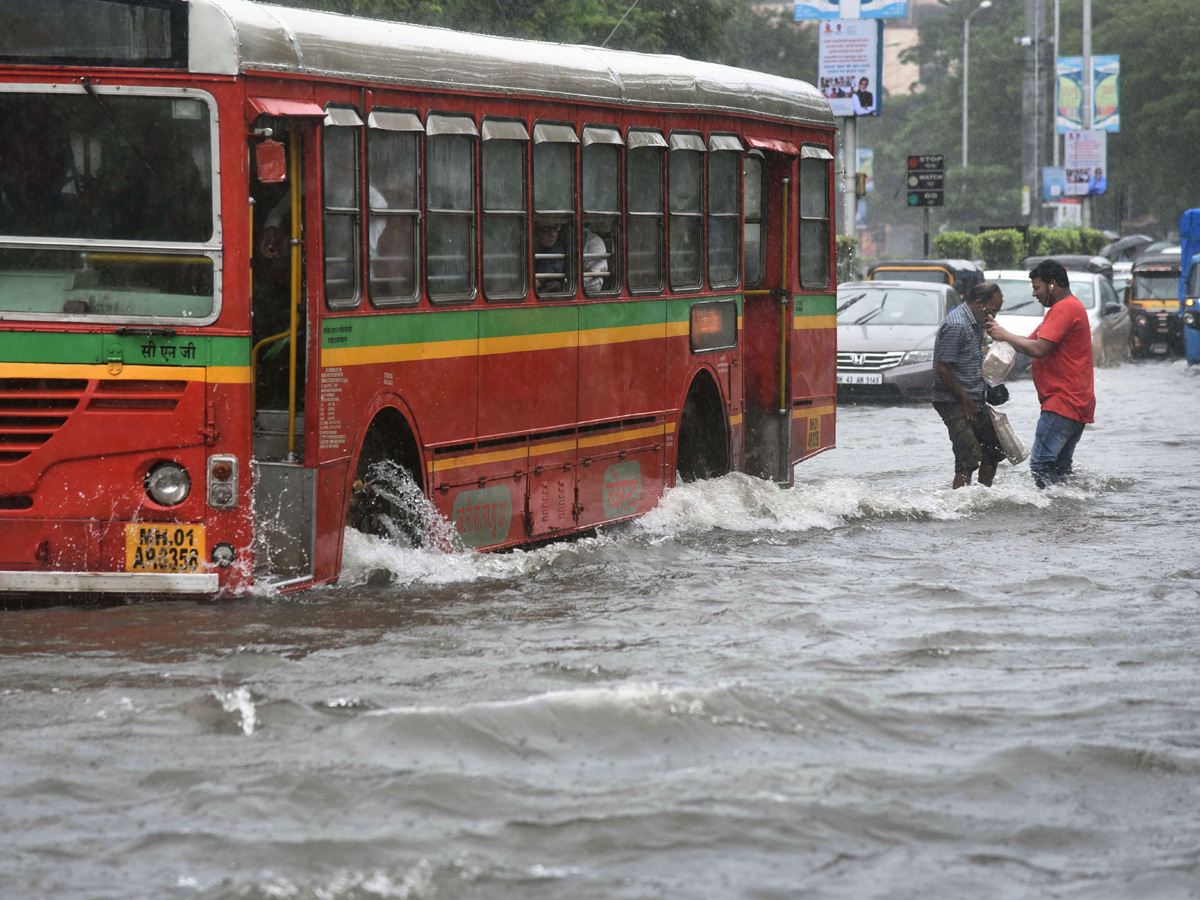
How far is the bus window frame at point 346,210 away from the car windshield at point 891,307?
15082 mm

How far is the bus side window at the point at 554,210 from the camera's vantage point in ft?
34.1

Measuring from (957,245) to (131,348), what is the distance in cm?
3637

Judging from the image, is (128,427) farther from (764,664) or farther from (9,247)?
(764,664)

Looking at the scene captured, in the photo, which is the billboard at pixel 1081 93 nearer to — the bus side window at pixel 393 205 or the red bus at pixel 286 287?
the red bus at pixel 286 287

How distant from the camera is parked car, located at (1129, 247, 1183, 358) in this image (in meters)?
33.5

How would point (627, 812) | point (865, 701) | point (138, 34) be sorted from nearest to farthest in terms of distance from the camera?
point (627, 812)
point (865, 701)
point (138, 34)

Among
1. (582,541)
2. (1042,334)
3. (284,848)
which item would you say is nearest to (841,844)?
(284,848)

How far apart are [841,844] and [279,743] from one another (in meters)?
2.02

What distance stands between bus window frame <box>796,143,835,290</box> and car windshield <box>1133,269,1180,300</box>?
21697mm

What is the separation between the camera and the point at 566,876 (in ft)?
18.2

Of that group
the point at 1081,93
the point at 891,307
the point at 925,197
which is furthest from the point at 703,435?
the point at 1081,93

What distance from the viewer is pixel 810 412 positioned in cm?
1433

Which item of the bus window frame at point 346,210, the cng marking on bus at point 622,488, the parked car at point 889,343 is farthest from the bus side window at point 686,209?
the parked car at point 889,343

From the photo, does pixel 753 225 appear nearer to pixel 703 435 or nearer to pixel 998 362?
pixel 703 435
